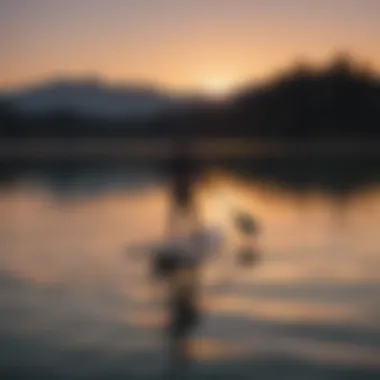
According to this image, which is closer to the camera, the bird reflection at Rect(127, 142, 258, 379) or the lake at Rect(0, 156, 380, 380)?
the lake at Rect(0, 156, 380, 380)

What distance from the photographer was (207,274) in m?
3.50

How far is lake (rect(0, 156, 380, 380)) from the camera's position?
8.77 ft

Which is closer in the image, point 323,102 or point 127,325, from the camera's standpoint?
point 127,325

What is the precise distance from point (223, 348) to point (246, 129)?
54.4 inches

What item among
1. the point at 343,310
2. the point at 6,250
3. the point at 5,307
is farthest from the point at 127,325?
the point at 6,250

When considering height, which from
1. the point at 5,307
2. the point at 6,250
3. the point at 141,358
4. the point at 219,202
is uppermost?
the point at 219,202

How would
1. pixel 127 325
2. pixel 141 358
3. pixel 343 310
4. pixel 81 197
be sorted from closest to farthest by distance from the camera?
pixel 141 358
pixel 127 325
pixel 343 310
pixel 81 197

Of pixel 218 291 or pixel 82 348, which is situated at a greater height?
pixel 218 291

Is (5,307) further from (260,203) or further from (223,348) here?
(260,203)

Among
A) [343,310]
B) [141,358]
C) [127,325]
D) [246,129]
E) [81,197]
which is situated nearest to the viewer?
[141,358]

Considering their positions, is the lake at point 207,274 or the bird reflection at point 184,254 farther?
the bird reflection at point 184,254

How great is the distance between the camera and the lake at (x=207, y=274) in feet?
8.77

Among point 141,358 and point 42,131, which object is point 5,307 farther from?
point 42,131

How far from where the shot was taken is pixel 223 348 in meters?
2.78
